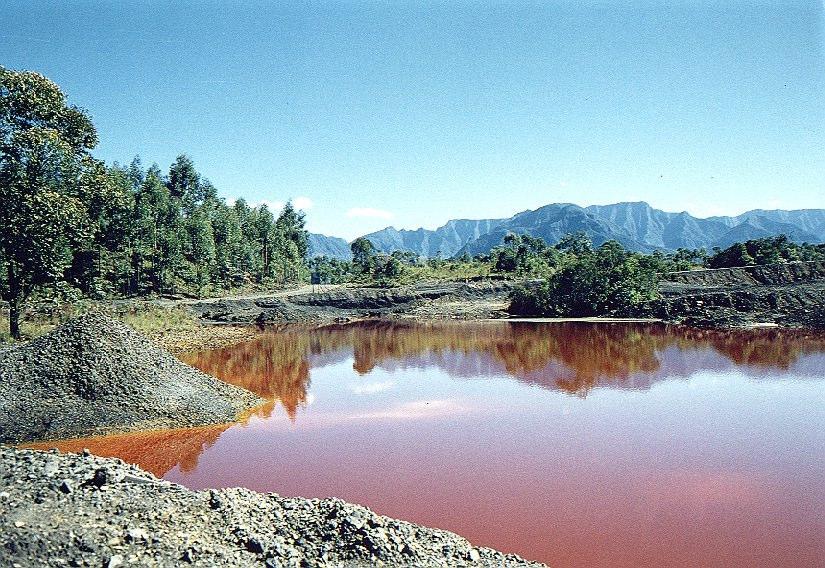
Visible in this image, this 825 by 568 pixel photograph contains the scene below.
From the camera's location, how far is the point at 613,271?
147ft

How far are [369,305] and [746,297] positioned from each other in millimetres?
31440

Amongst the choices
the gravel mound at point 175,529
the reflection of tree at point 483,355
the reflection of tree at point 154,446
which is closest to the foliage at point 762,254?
the reflection of tree at point 483,355

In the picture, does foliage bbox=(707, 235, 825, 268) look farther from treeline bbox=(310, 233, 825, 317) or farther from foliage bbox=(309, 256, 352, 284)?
foliage bbox=(309, 256, 352, 284)

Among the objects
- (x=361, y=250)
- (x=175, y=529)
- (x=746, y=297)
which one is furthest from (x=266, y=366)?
(x=361, y=250)

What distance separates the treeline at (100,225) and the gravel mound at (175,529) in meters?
15.2

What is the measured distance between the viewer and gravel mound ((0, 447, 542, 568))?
627 centimetres

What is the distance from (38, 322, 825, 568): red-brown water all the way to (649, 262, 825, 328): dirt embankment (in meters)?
12.2

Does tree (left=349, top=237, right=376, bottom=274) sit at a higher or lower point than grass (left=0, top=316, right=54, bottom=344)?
higher

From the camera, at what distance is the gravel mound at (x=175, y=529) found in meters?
6.27

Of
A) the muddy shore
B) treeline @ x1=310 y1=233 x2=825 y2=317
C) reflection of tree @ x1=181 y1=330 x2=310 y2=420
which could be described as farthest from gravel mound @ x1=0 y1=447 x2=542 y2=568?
treeline @ x1=310 y1=233 x2=825 y2=317

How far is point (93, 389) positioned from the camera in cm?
1494

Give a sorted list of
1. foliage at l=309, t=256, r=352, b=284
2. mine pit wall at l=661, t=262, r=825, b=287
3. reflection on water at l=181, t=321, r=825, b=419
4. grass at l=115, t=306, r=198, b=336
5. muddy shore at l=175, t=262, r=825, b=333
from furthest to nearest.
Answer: foliage at l=309, t=256, r=352, b=284 < mine pit wall at l=661, t=262, r=825, b=287 < muddy shore at l=175, t=262, r=825, b=333 < grass at l=115, t=306, r=198, b=336 < reflection on water at l=181, t=321, r=825, b=419

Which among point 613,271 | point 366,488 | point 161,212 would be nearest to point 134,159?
point 161,212

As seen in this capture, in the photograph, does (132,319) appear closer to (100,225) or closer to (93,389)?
(100,225)
